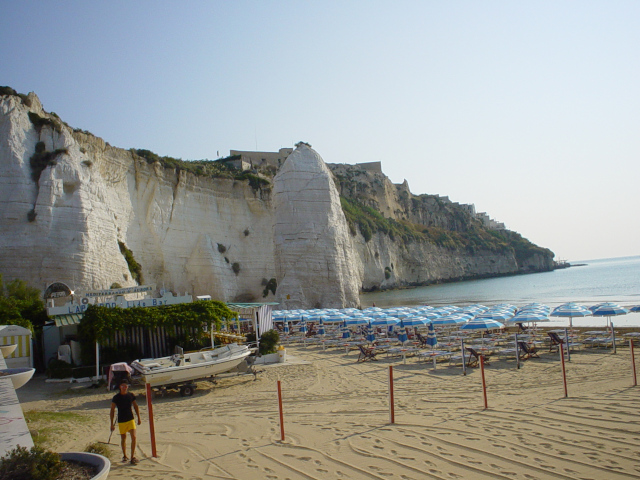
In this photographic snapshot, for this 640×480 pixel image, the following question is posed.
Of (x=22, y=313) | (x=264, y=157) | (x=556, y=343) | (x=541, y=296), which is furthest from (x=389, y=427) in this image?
(x=264, y=157)

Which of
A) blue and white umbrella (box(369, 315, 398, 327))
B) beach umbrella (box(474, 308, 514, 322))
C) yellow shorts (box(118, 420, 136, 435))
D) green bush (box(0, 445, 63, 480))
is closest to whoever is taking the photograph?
green bush (box(0, 445, 63, 480))

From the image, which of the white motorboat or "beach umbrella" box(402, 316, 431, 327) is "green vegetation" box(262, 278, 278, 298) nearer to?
"beach umbrella" box(402, 316, 431, 327)

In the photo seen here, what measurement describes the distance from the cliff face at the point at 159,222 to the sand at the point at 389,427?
16168mm

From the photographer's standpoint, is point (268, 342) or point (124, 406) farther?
point (268, 342)

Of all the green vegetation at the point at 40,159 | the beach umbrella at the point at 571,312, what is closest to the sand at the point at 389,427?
the beach umbrella at the point at 571,312

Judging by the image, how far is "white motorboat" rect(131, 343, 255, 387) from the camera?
36.1 feet

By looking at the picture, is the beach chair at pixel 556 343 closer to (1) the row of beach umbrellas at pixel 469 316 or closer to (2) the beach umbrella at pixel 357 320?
(1) the row of beach umbrellas at pixel 469 316

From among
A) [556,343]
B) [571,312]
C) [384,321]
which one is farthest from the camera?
[384,321]

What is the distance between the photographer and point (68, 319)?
46.8ft

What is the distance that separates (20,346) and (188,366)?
6810mm

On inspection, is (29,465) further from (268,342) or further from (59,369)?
(268,342)

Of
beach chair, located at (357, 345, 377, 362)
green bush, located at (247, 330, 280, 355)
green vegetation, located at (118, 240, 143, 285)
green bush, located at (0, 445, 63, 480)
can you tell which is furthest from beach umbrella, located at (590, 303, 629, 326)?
green vegetation, located at (118, 240, 143, 285)

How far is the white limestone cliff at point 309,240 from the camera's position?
38.2 meters

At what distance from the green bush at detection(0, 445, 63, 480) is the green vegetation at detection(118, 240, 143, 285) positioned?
29.7 metres
